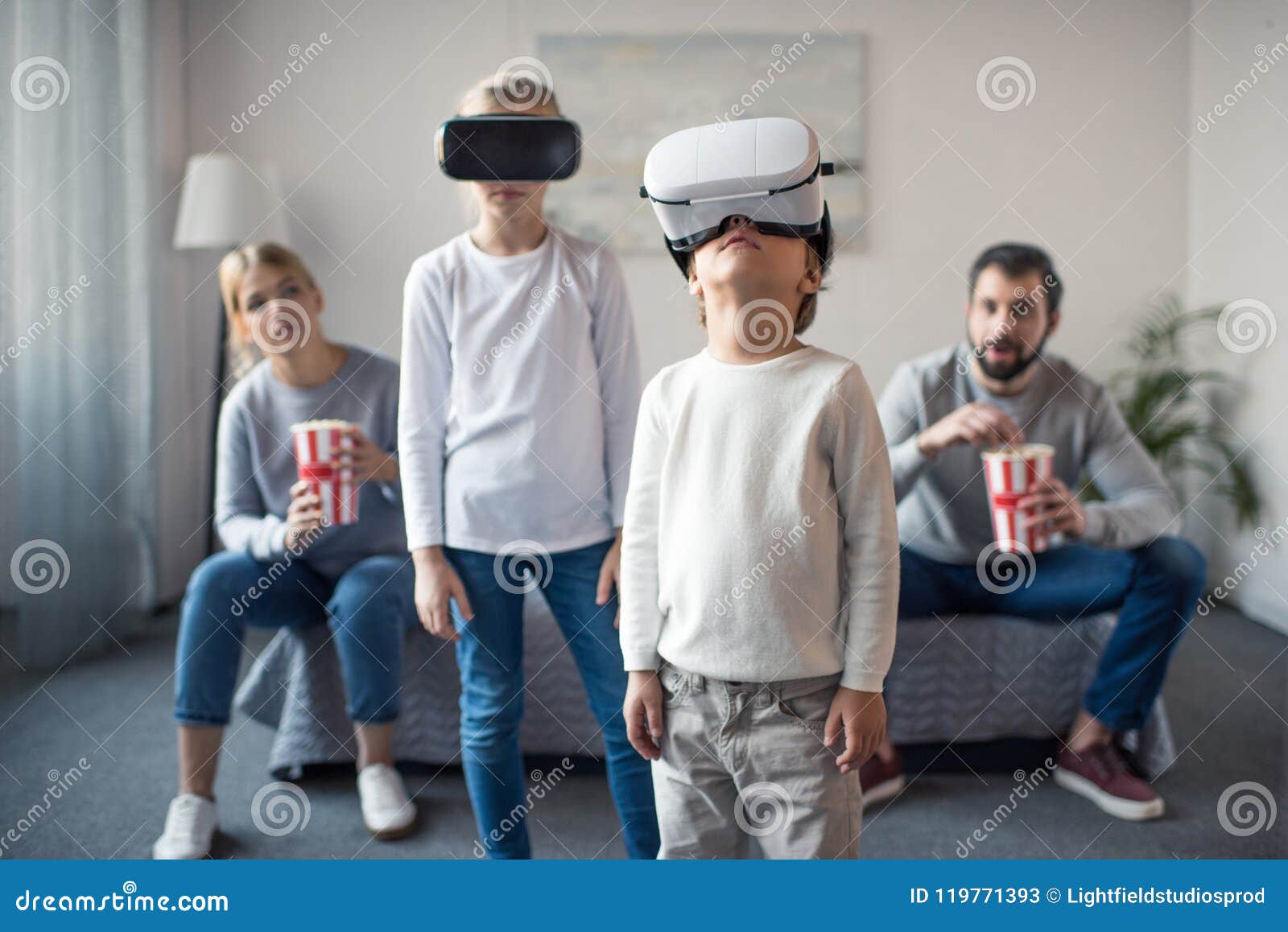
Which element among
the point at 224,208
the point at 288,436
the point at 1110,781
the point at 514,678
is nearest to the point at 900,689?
the point at 1110,781

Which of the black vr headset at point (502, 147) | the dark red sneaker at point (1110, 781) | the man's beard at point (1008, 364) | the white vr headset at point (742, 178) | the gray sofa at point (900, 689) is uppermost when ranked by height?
the black vr headset at point (502, 147)

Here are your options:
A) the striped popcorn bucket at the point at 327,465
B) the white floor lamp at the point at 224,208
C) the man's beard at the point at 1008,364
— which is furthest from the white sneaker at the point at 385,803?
the white floor lamp at the point at 224,208

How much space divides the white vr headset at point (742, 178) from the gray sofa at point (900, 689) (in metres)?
0.93

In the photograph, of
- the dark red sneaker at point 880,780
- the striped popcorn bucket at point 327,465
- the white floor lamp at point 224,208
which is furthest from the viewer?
the white floor lamp at point 224,208

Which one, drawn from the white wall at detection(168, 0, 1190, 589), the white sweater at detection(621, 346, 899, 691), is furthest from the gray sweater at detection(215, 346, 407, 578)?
the white sweater at detection(621, 346, 899, 691)

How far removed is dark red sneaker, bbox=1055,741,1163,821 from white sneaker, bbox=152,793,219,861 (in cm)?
136

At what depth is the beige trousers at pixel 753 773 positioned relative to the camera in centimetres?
91

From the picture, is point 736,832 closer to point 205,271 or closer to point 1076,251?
point 1076,251

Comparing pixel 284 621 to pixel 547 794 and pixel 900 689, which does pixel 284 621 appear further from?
pixel 900 689

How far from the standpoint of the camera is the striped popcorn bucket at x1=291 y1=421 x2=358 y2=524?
1381 millimetres

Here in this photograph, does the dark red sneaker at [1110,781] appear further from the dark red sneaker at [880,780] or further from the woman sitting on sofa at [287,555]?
the woman sitting on sofa at [287,555]

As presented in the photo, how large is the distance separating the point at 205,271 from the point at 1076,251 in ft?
7.21

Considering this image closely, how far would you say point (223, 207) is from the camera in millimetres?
2484

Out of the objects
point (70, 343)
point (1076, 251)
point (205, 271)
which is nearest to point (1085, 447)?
point (1076, 251)
